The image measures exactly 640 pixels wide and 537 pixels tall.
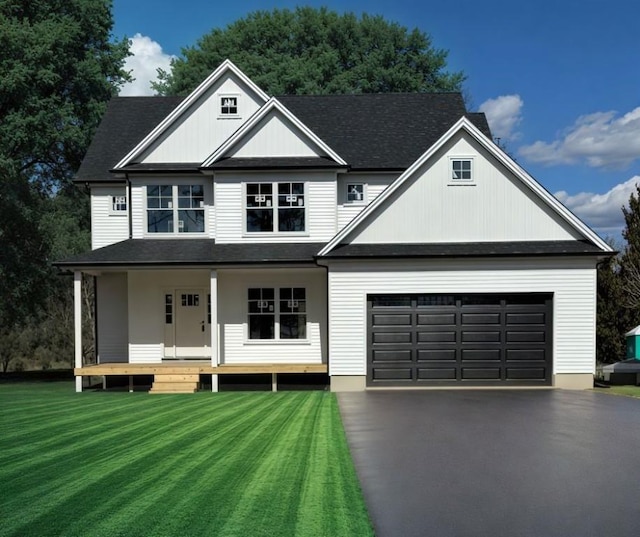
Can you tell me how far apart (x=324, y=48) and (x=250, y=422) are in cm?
3398

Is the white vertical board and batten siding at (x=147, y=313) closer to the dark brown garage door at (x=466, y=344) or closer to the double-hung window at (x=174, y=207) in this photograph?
the double-hung window at (x=174, y=207)

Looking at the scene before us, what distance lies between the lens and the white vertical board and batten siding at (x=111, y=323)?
19719mm

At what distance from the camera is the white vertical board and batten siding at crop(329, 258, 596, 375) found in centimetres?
1541

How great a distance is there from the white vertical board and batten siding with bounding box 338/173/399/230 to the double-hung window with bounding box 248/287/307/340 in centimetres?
289

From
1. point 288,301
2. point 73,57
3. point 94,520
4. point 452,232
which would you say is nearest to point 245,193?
point 288,301

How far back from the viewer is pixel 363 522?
5641 millimetres

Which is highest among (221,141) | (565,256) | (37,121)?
(37,121)

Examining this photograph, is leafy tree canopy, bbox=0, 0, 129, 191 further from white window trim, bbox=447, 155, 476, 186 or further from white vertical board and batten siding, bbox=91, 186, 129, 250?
white window trim, bbox=447, 155, 476, 186

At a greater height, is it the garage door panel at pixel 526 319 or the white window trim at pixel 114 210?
the white window trim at pixel 114 210

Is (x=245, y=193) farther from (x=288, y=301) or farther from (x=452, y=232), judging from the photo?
(x=452, y=232)

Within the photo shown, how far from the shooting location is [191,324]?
18.9 meters

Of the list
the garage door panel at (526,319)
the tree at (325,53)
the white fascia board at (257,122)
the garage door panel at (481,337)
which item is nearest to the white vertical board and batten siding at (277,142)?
the white fascia board at (257,122)

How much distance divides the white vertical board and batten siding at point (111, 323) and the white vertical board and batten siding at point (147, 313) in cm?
140

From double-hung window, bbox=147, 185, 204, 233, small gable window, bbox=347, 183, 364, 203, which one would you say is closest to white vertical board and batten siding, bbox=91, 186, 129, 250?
double-hung window, bbox=147, 185, 204, 233
